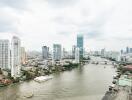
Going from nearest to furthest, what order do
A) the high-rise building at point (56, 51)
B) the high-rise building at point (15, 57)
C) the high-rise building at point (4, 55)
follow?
the high-rise building at point (15, 57)
the high-rise building at point (4, 55)
the high-rise building at point (56, 51)

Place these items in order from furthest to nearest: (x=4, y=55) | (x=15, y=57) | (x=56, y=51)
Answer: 1. (x=56, y=51)
2. (x=4, y=55)
3. (x=15, y=57)

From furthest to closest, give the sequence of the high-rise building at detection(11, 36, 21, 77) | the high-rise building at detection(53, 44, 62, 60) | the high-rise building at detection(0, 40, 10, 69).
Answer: the high-rise building at detection(53, 44, 62, 60) < the high-rise building at detection(0, 40, 10, 69) < the high-rise building at detection(11, 36, 21, 77)

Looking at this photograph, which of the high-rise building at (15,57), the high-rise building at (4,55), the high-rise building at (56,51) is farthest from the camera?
the high-rise building at (56,51)

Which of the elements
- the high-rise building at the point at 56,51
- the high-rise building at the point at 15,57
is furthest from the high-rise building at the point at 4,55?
the high-rise building at the point at 56,51

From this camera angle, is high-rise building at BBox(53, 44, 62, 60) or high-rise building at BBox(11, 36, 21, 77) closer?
high-rise building at BBox(11, 36, 21, 77)

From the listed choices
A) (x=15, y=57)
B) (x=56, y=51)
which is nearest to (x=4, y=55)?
(x=15, y=57)

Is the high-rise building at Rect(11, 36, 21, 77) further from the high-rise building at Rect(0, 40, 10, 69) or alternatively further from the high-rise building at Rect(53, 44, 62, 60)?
the high-rise building at Rect(53, 44, 62, 60)

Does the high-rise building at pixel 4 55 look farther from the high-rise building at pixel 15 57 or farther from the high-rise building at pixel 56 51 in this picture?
the high-rise building at pixel 56 51

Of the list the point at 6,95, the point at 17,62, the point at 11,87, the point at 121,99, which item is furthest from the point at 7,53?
the point at 121,99

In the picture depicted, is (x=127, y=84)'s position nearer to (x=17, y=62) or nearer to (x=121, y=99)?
(x=121, y=99)

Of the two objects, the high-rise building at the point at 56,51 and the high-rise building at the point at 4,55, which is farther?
the high-rise building at the point at 56,51

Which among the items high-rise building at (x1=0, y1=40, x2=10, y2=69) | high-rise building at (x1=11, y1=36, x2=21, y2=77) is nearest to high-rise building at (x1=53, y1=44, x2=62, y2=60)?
high-rise building at (x1=0, y1=40, x2=10, y2=69)

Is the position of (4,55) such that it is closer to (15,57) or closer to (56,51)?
(15,57)
